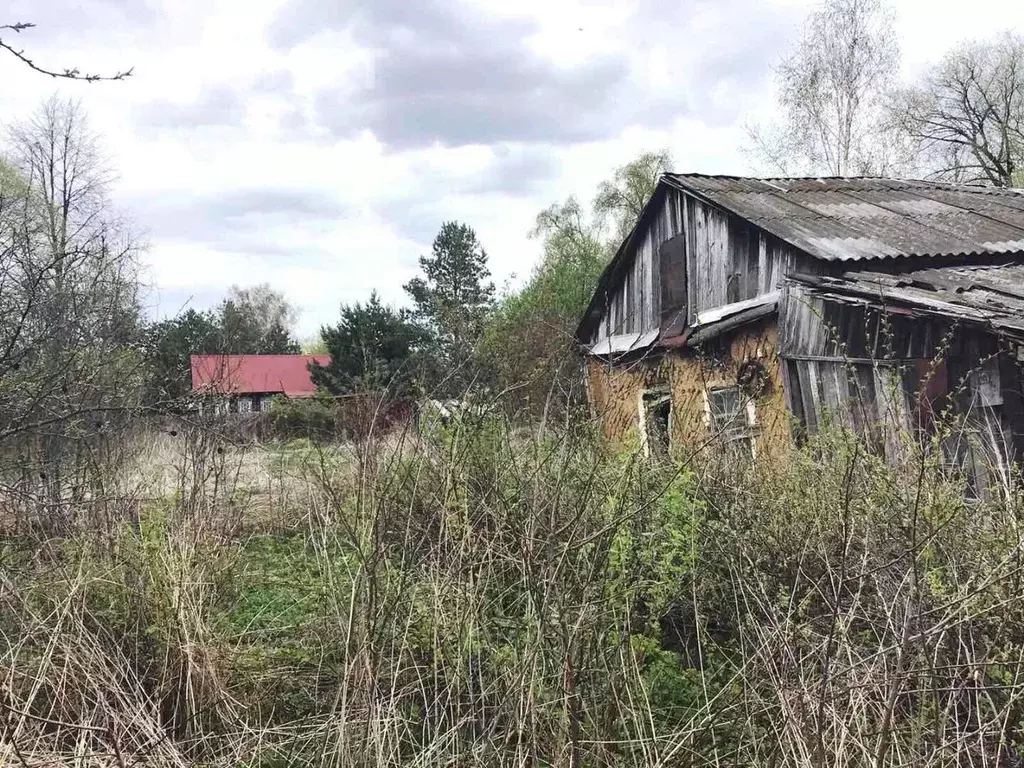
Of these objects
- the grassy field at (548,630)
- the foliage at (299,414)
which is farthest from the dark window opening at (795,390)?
the foliage at (299,414)

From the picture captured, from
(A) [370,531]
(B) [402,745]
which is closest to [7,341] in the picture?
(A) [370,531]

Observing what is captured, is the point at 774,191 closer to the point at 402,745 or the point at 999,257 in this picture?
the point at 999,257

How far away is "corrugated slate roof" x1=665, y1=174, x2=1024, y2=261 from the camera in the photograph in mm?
7273

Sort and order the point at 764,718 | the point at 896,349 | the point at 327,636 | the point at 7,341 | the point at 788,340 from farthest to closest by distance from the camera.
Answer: the point at 788,340 → the point at 896,349 → the point at 7,341 → the point at 327,636 → the point at 764,718

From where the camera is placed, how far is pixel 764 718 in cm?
262

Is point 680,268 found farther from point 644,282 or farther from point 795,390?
point 795,390

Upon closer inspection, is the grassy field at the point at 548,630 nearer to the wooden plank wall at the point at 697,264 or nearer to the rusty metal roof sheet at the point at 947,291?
the rusty metal roof sheet at the point at 947,291

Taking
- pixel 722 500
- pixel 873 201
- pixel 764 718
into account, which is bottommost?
pixel 764 718

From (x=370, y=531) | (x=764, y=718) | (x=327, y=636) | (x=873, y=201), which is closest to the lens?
(x=764, y=718)

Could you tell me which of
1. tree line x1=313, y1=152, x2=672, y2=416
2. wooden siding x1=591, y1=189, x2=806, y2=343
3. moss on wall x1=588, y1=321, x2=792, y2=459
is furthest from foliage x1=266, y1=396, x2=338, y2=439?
moss on wall x1=588, y1=321, x2=792, y2=459

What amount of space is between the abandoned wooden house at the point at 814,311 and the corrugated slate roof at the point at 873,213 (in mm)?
33

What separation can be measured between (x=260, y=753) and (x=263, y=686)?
623mm

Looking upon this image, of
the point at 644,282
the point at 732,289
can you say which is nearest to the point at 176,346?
the point at 644,282

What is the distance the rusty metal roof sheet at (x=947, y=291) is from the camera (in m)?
4.88
